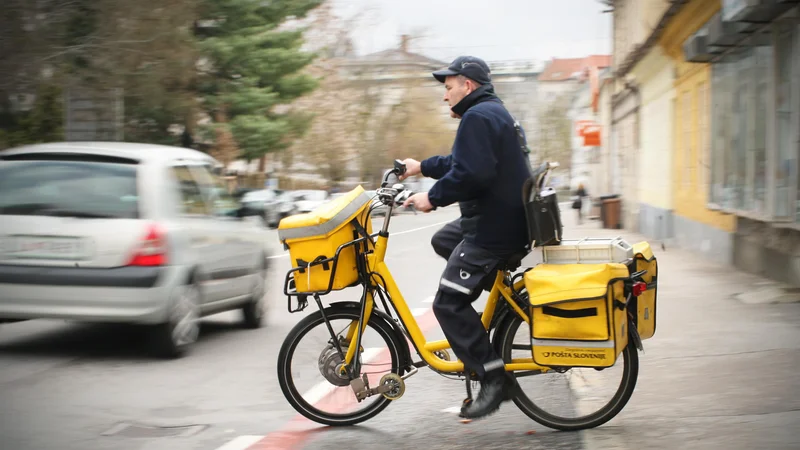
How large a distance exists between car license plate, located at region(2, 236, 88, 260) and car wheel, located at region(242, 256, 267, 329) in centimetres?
238

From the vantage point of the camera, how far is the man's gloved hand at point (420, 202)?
5270 millimetres

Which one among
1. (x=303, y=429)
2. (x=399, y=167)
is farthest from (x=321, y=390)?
(x=399, y=167)

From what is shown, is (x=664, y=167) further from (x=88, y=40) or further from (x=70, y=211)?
(x=70, y=211)

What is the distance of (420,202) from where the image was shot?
5305mm

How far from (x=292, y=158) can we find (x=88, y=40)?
4152 centimetres

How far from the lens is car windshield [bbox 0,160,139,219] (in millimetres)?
7941

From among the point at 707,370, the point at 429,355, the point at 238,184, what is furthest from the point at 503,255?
the point at 238,184

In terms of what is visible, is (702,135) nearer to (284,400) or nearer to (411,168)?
(284,400)

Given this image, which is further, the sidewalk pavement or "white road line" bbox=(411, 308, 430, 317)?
"white road line" bbox=(411, 308, 430, 317)

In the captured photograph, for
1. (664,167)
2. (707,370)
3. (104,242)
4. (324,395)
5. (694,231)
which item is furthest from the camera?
(664,167)

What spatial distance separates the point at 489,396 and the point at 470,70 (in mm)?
1666

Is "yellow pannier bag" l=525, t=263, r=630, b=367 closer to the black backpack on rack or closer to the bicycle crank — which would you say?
the black backpack on rack

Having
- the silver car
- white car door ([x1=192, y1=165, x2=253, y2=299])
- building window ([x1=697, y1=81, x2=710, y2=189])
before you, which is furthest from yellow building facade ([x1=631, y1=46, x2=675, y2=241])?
the silver car

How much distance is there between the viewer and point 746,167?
1447cm
